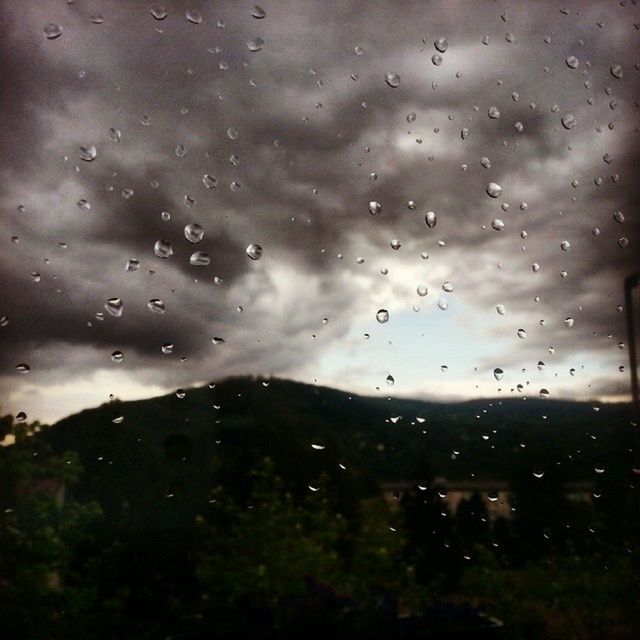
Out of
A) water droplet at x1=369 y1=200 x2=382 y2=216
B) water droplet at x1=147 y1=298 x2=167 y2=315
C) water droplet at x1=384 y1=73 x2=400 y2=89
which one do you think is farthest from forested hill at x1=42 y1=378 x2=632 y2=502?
water droplet at x1=384 y1=73 x2=400 y2=89

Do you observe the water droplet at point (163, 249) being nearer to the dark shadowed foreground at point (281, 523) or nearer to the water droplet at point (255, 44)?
the dark shadowed foreground at point (281, 523)

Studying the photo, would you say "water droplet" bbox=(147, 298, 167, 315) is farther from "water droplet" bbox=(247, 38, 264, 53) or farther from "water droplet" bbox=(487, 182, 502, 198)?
"water droplet" bbox=(487, 182, 502, 198)

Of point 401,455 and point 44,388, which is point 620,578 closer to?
point 401,455

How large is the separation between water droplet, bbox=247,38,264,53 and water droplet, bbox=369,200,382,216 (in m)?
0.30

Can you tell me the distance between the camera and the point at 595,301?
3.85 ft

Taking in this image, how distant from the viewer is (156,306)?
1.00 meters

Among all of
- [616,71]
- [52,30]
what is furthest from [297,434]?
[616,71]

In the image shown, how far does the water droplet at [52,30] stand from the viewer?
1.03 meters

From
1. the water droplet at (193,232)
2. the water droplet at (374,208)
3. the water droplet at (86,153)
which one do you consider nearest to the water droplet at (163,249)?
→ the water droplet at (193,232)

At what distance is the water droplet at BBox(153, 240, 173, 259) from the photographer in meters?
1.01

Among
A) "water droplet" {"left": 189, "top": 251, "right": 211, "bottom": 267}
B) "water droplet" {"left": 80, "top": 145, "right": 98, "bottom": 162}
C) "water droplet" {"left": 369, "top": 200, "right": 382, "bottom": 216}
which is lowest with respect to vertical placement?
"water droplet" {"left": 189, "top": 251, "right": 211, "bottom": 267}

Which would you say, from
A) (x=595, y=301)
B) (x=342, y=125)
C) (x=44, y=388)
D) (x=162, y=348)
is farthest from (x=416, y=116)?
(x=44, y=388)

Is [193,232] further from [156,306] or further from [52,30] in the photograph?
[52,30]

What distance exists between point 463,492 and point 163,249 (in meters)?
0.60
